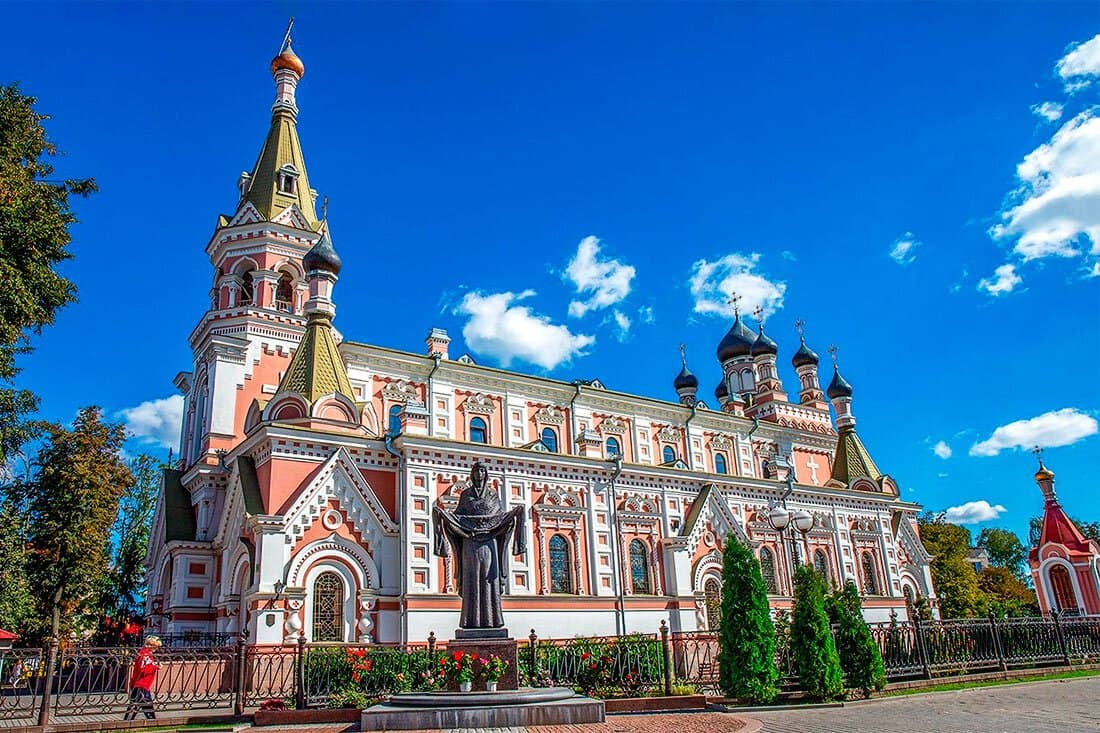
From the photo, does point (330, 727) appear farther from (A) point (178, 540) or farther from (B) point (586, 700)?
(A) point (178, 540)

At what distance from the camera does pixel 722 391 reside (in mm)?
39656

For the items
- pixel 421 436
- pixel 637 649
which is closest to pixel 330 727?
pixel 637 649

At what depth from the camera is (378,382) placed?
25609 millimetres

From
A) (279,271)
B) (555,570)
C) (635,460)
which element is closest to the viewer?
(555,570)

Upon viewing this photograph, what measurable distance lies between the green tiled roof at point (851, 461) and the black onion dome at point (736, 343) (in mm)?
5956

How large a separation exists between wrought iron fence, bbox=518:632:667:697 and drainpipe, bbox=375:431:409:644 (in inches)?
232

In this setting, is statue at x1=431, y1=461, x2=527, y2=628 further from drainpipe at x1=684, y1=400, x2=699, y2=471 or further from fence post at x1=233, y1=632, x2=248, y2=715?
drainpipe at x1=684, y1=400, x2=699, y2=471

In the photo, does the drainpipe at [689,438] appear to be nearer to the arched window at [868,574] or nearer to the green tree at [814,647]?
the arched window at [868,574]

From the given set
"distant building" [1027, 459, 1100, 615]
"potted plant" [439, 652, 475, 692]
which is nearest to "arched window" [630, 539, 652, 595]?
"potted plant" [439, 652, 475, 692]

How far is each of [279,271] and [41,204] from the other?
1091 centimetres

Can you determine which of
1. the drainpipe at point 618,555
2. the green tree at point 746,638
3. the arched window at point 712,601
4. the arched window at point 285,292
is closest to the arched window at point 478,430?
the drainpipe at point 618,555

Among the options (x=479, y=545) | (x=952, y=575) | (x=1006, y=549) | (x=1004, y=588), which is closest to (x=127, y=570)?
(x=479, y=545)

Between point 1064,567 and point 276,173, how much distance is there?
3750 cm

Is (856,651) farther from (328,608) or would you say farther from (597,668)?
(328,608)
